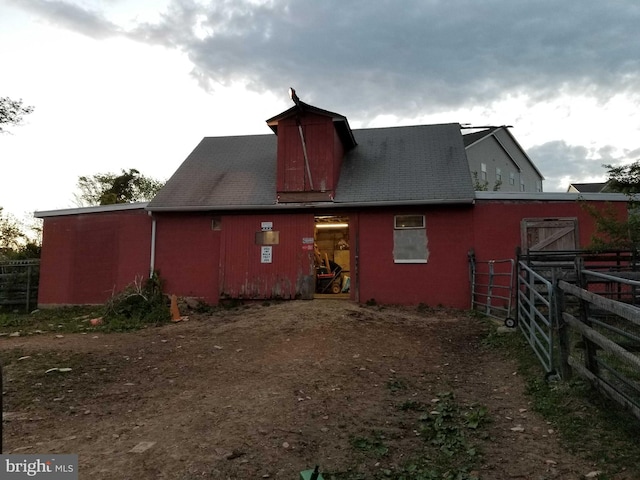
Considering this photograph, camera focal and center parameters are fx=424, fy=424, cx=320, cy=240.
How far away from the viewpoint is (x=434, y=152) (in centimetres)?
1363

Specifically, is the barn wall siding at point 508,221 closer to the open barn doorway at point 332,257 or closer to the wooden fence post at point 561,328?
the open barn doorway at point 332,257

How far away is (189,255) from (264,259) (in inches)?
94.6

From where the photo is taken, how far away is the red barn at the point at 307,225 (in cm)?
1131

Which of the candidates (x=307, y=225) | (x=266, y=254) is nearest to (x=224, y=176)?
(x=266, y=254)

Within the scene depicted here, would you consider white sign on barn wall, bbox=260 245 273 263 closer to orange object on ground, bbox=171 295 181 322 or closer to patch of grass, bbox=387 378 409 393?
orange object on ground, bbox=171 295 181 322

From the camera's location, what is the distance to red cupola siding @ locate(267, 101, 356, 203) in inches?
483

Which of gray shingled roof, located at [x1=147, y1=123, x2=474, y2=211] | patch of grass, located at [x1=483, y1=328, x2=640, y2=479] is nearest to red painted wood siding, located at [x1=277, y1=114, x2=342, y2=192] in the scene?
gray shingled roof, located at [x1=147, y1=123, x2=474, y2=211]

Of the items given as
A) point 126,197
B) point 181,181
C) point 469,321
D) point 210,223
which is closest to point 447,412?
point 469,321

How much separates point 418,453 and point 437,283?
27.0 feet

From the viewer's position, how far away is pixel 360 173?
13086 millimetres

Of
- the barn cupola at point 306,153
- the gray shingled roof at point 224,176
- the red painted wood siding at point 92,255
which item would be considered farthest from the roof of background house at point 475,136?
Result: the red painted wood siding at point 92,255

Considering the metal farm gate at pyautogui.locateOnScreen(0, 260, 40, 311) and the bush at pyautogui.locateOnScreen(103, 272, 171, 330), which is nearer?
the bush at pyautogui.locateOnScreen(103, 272, 171, 330)

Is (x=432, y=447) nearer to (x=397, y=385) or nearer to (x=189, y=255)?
(x=397, y=385)

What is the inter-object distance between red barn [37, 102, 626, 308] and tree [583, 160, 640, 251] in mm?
342
